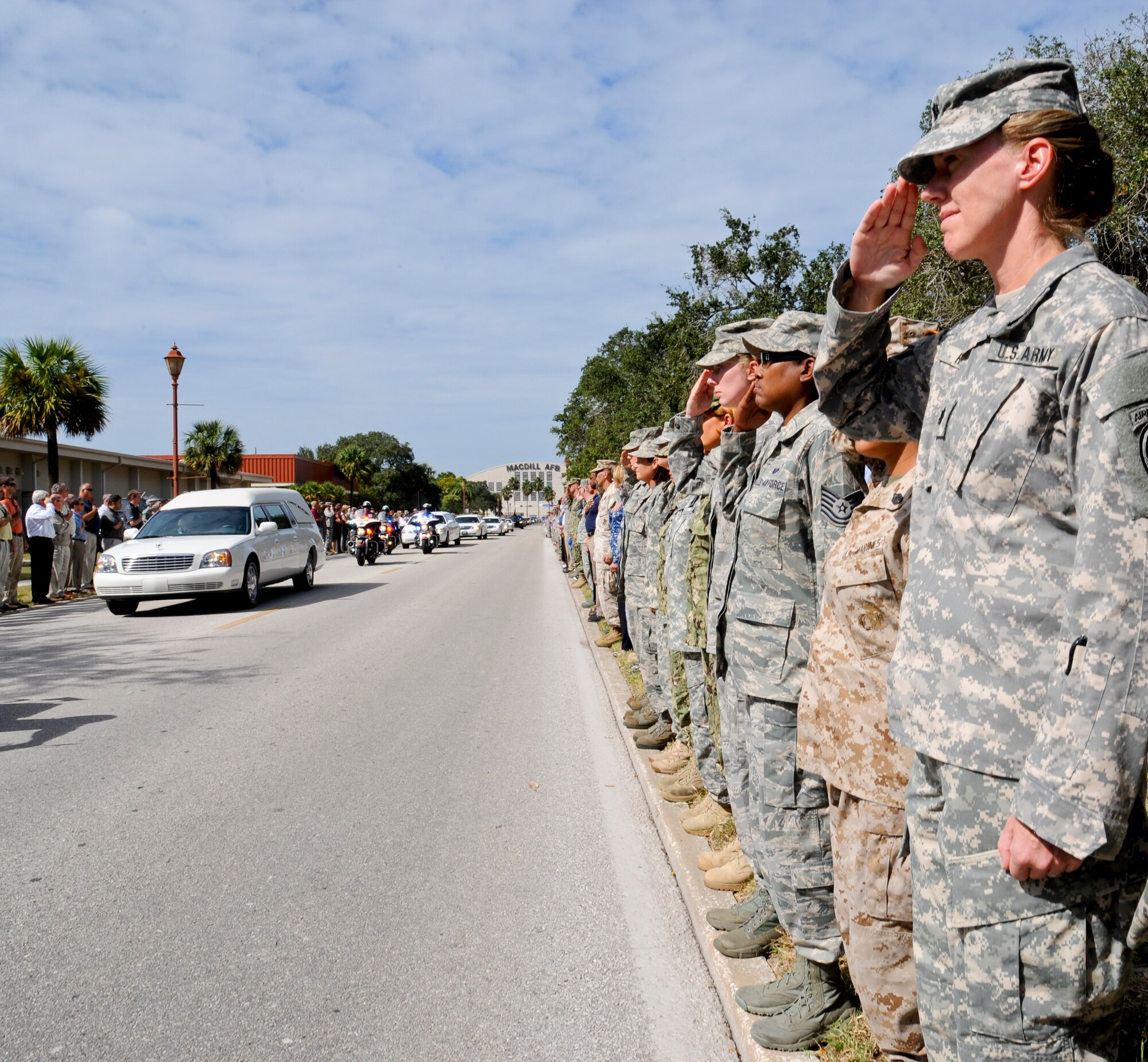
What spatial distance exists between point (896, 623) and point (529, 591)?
1616 centimetres

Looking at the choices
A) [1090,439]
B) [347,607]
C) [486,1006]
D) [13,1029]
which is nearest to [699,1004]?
[486,1006]

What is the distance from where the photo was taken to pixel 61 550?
16.7 m

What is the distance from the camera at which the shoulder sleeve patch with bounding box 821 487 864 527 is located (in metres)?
2.97

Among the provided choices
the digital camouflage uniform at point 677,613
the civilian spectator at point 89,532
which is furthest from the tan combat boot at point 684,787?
the civilian spectator at point 89,532

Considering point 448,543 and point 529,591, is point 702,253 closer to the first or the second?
point 529,591

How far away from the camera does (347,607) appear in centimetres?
1470

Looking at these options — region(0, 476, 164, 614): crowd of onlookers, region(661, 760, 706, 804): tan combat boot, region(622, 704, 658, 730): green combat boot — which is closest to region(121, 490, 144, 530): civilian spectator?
region(0, 476, 164, 614): crowd of onlookers

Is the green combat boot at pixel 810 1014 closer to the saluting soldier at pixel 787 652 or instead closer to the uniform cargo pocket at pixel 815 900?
the saluting soldier at pixel 787 652

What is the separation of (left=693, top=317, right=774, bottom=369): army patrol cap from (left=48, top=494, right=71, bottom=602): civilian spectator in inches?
593

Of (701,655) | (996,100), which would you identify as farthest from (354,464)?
(996,100)

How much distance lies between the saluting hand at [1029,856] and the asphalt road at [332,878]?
65.3 inches

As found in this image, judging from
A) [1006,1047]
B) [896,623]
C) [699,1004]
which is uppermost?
[896,623]

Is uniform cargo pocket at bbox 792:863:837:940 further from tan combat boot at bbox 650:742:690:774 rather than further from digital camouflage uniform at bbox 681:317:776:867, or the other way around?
tan combat boot at bbox 650:742:690:774

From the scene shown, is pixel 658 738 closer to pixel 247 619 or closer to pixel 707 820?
pixel 707 820
